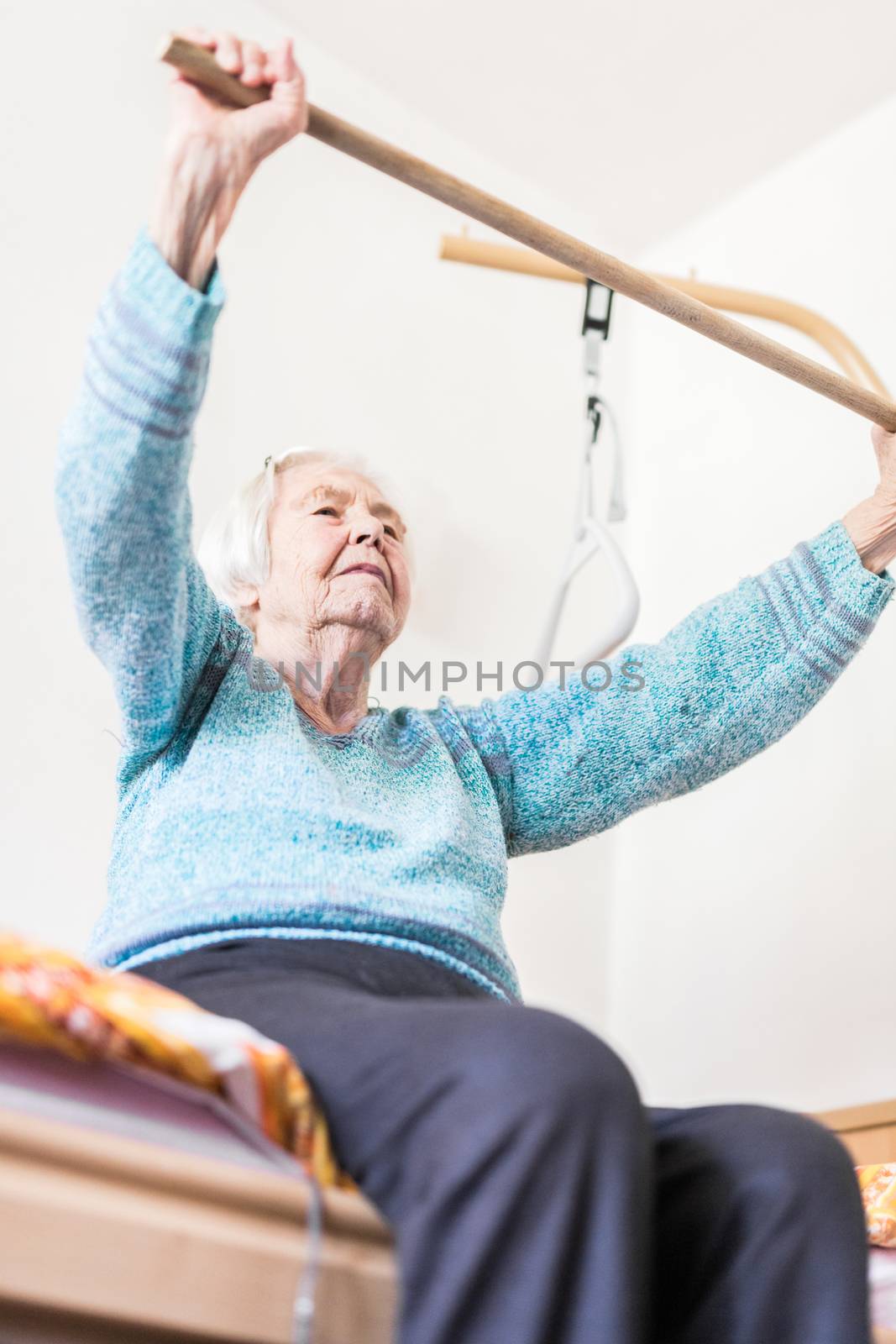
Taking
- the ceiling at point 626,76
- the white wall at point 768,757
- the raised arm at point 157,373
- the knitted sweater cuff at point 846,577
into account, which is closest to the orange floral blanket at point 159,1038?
the raised arm at point 157,373

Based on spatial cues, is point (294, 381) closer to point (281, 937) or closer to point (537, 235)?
point (537, 235)

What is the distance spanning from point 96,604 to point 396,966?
1.13ft

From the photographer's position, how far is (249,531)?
1.48m

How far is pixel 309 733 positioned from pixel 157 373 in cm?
38

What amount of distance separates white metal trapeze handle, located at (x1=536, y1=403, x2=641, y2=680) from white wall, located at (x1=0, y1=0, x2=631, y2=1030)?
0.28 meters

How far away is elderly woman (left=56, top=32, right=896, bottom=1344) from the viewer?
0.73 m

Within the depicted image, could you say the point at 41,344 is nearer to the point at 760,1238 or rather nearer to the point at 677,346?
the point at 677,346

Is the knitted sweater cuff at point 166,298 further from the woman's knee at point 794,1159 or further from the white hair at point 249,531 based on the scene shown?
the woman's knee at point 794,1159

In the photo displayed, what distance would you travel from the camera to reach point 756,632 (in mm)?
1368

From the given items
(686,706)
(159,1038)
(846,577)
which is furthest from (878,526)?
(159,1038)

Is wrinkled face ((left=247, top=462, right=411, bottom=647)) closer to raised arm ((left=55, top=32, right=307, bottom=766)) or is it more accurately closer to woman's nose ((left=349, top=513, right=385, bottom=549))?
woman's nose ((left=349, top=513, right=385, bottom=549))

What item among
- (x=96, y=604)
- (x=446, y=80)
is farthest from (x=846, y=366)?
(x=96, y=604)

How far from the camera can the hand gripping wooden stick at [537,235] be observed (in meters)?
1.04

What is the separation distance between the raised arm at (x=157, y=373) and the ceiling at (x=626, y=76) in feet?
3.90
